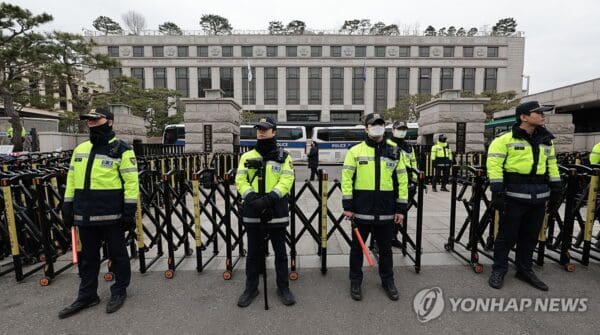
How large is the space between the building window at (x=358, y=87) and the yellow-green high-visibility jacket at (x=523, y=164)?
1777 inches

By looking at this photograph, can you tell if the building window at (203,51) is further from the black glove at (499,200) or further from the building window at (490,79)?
the black glove at (499,200)

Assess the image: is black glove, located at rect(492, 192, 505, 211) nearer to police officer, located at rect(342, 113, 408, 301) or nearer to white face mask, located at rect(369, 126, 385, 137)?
police officer, located at rect(342, 113, 408, 301)

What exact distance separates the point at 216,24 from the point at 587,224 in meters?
65.5

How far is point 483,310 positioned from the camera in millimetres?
3131

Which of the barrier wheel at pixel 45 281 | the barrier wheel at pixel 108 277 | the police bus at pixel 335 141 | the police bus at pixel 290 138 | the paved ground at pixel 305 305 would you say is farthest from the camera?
the police bus at pixel 290 138

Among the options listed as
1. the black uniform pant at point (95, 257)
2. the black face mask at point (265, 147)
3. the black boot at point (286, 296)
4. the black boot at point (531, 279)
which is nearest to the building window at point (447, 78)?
the black boot at point (531, 279)

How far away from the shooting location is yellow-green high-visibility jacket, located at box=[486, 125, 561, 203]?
11.3ft

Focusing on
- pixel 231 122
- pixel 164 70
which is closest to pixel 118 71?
pixel 164 70

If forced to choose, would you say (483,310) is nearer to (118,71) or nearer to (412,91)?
(412,91)

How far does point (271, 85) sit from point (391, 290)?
46.4 meters

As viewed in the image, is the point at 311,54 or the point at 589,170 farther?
the point at 311,54

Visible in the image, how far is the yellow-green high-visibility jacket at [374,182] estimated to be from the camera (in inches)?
130

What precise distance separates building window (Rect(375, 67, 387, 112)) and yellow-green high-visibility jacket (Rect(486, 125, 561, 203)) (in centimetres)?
4539

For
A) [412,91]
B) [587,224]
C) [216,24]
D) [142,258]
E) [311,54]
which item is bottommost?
[142,258]
